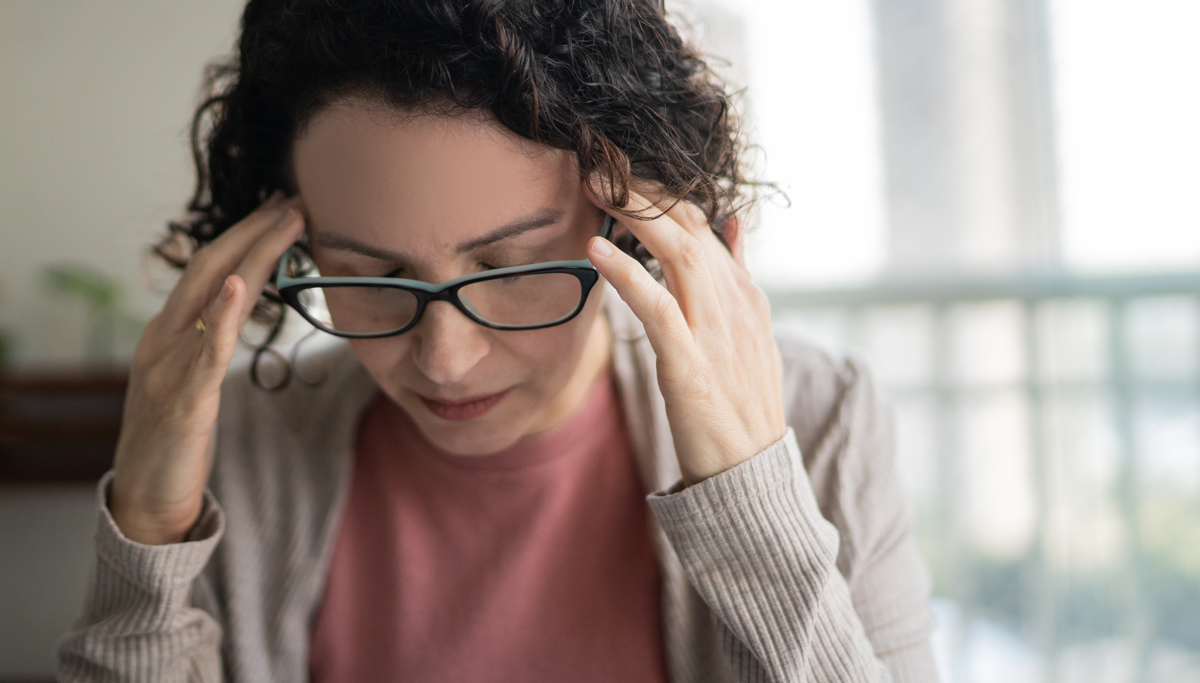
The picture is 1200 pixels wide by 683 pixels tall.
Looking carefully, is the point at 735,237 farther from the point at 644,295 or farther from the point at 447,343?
the point at 447,343

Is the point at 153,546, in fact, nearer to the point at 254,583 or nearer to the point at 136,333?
the point at 254,583

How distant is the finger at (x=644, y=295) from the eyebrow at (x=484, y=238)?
6cm

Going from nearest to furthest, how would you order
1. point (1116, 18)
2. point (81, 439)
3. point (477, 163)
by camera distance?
1. point (477, 163)
2. point (1116, 18)
3. point (81, 439)

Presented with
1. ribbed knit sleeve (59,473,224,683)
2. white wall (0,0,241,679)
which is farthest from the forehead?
white wall (0,0,241,679)

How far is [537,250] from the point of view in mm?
724

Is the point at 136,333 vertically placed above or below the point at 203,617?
above

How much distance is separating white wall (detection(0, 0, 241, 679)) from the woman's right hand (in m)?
1.66

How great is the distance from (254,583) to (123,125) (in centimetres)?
200

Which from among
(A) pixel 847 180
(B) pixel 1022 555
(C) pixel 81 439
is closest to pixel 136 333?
(C) pixel 81 439

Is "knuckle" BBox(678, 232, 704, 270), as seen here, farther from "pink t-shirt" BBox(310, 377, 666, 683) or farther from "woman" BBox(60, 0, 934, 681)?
"pink t-shirt" BBox(310, 377, 666, 683)

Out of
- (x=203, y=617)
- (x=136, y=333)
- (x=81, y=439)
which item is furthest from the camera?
(x=136, y=333)

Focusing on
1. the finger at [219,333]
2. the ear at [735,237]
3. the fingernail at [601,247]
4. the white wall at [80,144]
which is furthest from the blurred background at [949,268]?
the fingernail at [601,247]

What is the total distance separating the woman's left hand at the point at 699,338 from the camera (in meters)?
0.71

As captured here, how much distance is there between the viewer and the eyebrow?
0.69 metres
